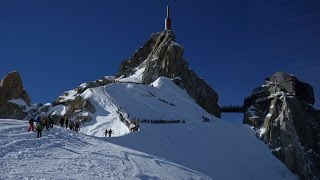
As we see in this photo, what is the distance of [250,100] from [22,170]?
79.6 m

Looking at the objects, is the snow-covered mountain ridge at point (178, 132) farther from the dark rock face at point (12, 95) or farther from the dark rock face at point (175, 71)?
the dark rock face at point (12, 95)

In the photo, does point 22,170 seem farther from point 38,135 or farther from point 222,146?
point 222,146

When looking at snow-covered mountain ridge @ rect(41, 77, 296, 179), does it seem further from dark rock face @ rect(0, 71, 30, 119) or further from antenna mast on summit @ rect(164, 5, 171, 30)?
antenna mast on summit @ rect(164, 5, 171, 30)

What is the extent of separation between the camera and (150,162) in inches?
1419

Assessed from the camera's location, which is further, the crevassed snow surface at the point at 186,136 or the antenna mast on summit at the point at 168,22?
the antenna mast on summit at the point at 168,22

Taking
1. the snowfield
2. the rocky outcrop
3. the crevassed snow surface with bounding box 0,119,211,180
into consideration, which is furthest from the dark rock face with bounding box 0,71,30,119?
the crevassed snow surface with bounding box 0,119,211,180

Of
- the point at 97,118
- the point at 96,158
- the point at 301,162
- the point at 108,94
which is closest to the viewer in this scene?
the point at 96,158

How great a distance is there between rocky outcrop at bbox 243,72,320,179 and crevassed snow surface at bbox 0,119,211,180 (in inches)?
1775

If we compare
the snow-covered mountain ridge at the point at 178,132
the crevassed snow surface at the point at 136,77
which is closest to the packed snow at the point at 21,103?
the crevassed snow surface at the point at 136,77

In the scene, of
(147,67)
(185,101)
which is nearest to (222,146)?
(185,101)

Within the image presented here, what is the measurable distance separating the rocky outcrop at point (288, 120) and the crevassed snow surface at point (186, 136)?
3.12 m

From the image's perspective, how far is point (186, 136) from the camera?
61094mm

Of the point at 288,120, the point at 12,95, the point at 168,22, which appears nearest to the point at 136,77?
the point at 168,22

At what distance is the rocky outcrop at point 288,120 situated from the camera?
78875 millimetres
